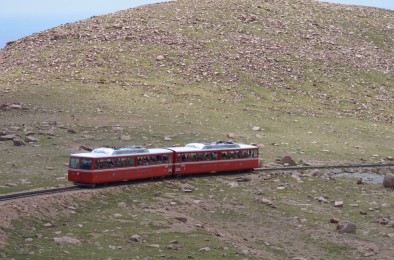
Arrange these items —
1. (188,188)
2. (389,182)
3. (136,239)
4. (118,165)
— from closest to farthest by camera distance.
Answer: (136,239)
(118,165)
(188,188)
(389,182)

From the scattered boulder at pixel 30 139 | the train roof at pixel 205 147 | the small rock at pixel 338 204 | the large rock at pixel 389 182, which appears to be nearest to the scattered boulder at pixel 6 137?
the scattered boulder at pixel 30 139

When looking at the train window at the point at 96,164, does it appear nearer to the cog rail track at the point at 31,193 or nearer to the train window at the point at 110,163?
the train window at the point at 110,163

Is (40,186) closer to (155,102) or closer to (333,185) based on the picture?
(333,185)

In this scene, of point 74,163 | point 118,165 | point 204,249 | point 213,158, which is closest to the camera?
point 204,249

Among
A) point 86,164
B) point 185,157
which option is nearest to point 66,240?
point 86,164

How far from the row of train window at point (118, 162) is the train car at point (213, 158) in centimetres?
145

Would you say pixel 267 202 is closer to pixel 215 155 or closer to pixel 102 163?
pixel 215 155

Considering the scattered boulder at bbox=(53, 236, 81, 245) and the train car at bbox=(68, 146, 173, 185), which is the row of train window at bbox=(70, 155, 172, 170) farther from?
the scattered boulder at bbox=(53, 236, 81, 245)

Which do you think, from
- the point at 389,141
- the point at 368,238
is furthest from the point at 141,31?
the point at 368,238

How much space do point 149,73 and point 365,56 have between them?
3384 centimetres

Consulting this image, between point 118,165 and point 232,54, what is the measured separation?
56440 mm

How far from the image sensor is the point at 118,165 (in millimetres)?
47875

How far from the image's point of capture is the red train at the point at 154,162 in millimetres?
46531

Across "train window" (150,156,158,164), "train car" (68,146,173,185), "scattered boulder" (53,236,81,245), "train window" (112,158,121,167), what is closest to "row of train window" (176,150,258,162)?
"train car" (68,146,173,185)
